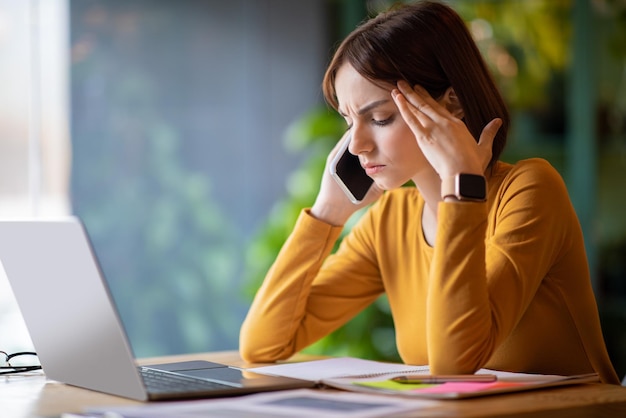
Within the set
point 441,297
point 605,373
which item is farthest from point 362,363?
point 605,373

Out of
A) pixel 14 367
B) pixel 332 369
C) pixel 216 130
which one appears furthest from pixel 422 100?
pixel 216 130

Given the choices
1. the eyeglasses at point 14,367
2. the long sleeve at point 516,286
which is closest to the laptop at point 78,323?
the eyeglasses at point 14,367

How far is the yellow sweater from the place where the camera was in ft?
4.86

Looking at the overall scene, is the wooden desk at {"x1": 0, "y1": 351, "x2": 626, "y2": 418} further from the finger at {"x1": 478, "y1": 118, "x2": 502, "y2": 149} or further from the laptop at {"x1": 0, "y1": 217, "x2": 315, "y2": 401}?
the finger at {"x1": 478, "y1": 118, "x2": 502, "y2": 149}

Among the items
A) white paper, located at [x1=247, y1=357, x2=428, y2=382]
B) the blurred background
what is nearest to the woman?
white paper, located at [x1=247, y1=357, x2=428, y2=382]

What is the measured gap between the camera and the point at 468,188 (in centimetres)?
151

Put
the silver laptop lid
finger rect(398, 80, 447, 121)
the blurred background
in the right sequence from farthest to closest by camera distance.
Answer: the blurred background → finger rect(398, 80, 447, 121) → the silver laptop lid

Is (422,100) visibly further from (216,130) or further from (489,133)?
(216,130)

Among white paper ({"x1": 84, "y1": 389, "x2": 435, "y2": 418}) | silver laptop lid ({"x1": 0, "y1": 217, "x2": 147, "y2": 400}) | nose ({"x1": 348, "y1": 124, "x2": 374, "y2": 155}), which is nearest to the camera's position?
white paper ({"x1": 84, "y1": 389, "x2": 435, "y2": 418})

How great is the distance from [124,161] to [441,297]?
307 cm

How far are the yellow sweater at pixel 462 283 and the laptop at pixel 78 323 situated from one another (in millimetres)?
261

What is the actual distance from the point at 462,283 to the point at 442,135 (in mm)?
269

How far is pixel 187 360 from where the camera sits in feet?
5.85

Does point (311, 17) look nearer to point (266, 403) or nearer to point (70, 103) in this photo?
point (70, 103)
